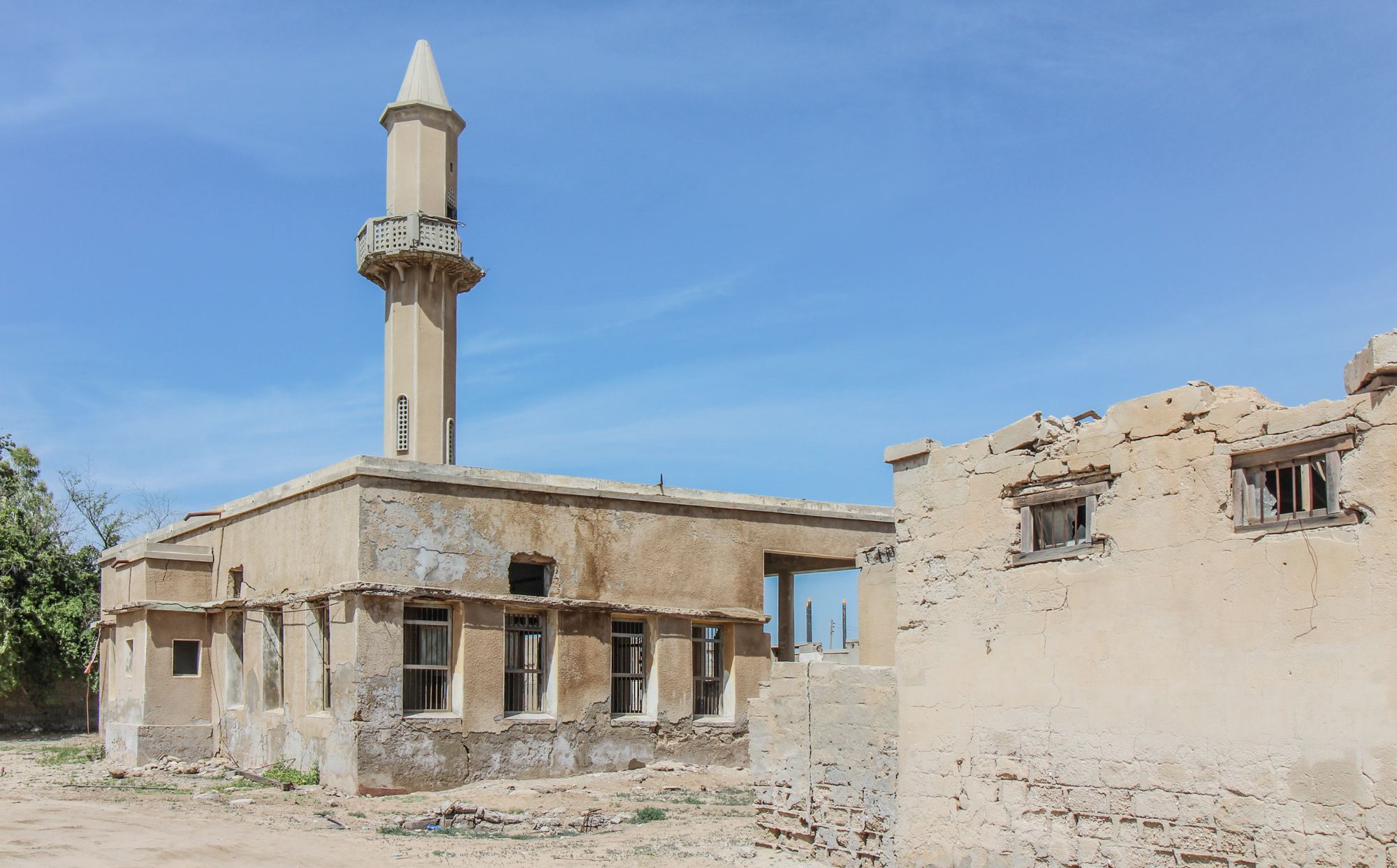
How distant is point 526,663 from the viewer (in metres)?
18.7

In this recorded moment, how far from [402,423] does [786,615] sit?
9.58 metres

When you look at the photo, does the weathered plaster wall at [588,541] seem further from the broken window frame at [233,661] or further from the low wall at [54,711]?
the low wall at [54,711]

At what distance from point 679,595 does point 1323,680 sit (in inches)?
481

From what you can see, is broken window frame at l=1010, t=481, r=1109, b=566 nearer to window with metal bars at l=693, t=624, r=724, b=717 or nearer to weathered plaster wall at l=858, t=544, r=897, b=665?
weathered plaster wall at l=858, t=544, r=897, b=665

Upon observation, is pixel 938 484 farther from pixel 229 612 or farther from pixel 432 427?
pixel 432 427

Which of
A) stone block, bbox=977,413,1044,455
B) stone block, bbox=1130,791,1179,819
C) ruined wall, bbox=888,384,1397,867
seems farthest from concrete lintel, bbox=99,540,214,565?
stone block, bbox=1130,791,1179,819

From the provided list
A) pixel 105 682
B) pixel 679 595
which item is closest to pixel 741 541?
pixel 679 595

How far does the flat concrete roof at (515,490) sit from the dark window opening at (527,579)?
4.42 ft

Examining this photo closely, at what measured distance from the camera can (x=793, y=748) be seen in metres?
12.3

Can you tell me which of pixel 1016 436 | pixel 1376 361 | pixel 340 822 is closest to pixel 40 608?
pixel 340 822

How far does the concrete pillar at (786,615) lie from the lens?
23.0m

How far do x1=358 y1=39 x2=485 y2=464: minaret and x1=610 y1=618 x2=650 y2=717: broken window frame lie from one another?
9.49 m

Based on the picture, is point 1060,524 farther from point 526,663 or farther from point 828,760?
point 526,663

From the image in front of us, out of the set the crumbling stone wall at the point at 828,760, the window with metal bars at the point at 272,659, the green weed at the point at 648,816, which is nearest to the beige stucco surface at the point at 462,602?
the window with metal bars at the point at 272,659
